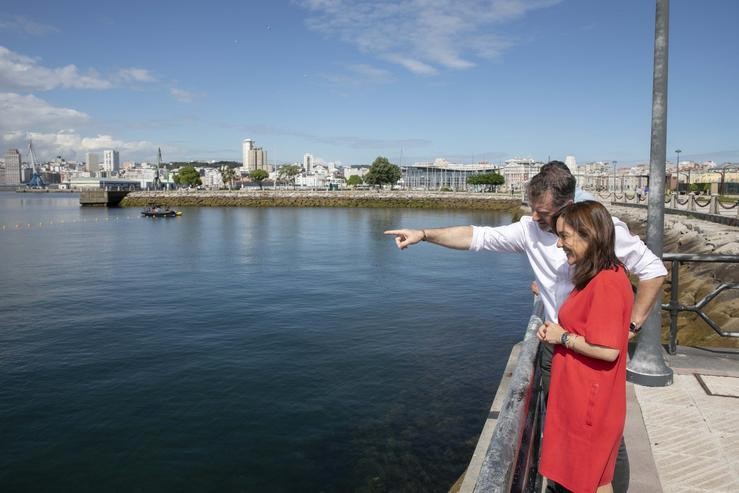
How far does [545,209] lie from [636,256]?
1.99 feet

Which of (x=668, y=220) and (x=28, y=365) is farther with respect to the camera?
(x=668, y=220)

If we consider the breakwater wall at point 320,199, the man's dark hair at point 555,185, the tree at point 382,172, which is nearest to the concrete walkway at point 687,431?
the man's dark hair at point 555,185

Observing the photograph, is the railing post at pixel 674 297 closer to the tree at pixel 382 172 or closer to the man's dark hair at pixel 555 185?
the man's dark hair at pixel 555 185

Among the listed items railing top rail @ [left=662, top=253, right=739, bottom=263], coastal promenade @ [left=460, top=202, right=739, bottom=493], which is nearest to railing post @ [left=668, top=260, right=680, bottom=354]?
railing top rail @ [left=662, top=253, right=739, bottom=263]

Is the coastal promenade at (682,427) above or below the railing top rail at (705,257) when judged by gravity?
below

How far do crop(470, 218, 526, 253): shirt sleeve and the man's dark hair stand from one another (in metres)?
0.31

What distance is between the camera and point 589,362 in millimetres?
2764

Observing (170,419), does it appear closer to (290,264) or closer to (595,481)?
(595,481)

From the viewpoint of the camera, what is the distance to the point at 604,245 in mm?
2773

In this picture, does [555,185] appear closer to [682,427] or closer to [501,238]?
[501,238]

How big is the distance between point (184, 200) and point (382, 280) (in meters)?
96.8

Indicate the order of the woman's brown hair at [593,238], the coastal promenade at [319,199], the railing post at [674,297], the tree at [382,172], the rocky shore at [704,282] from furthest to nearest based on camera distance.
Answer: the tree at [382,172] → the coastal promenade at [319,199] → the rocky shore at [704,282] → the railing post at [674,297] → the woman's brown hair at [593,238]

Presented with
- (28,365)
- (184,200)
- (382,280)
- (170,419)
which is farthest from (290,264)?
(184,200)

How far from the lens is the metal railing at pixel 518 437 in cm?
196
